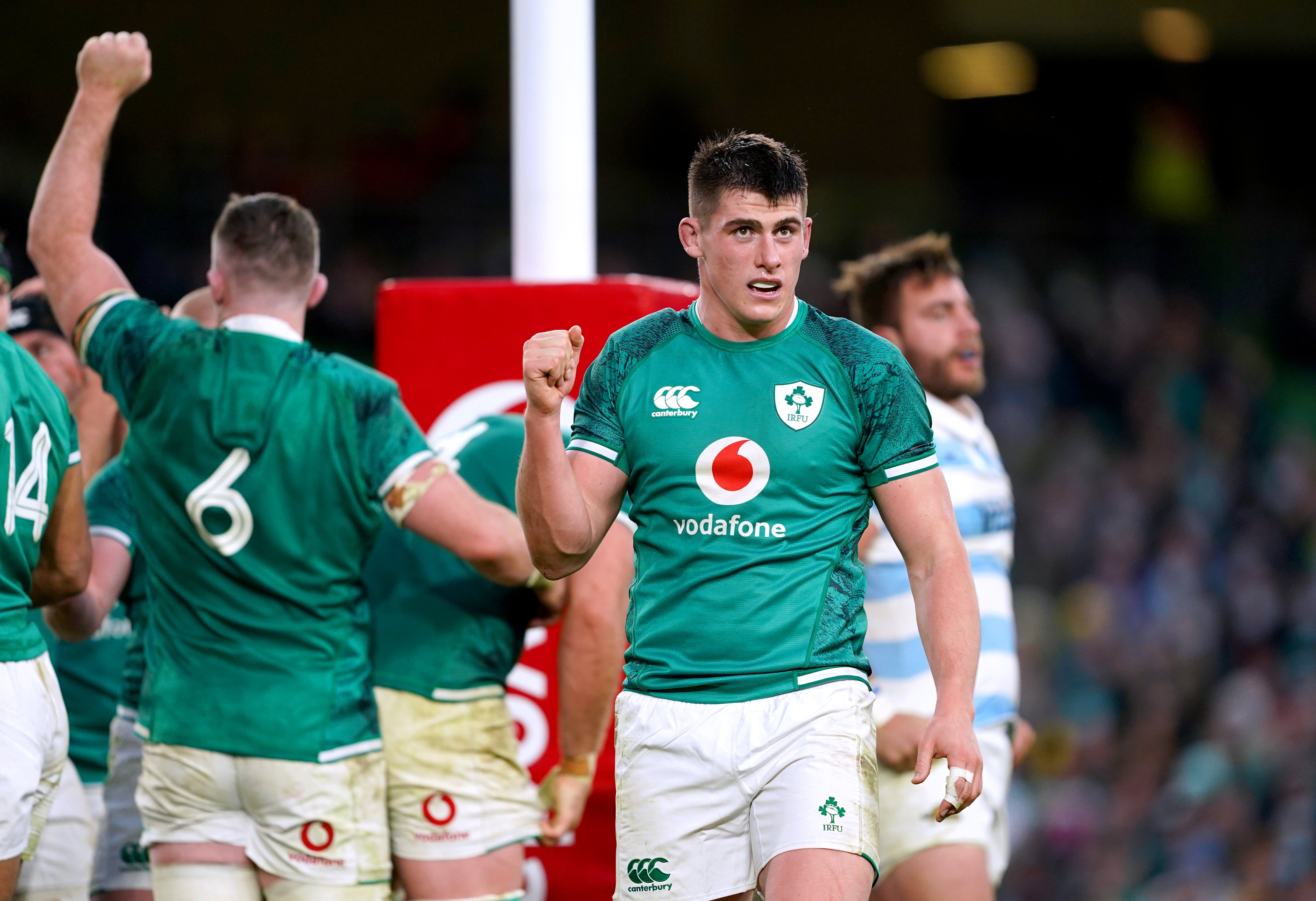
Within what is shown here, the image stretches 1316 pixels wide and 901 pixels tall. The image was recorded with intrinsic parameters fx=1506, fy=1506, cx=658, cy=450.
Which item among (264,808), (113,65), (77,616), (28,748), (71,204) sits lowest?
(264,808)

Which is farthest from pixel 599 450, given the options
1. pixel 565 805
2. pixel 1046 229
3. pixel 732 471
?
pixel 1046 229

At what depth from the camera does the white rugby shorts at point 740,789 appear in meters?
3.00

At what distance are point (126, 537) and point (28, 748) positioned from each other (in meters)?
0.97

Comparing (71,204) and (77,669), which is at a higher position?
(71,204)

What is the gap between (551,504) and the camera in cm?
304

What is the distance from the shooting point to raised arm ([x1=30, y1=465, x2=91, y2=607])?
12.1 feet

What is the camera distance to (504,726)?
4.18 metres

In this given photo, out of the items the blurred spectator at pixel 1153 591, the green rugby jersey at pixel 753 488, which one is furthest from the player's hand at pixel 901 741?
the blurred spectator at pixel 1153 591

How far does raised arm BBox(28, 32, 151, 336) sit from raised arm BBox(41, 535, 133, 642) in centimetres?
62

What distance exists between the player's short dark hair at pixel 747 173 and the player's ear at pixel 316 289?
1247 millimetres

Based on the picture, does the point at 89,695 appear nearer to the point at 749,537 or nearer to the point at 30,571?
the point at 30,571

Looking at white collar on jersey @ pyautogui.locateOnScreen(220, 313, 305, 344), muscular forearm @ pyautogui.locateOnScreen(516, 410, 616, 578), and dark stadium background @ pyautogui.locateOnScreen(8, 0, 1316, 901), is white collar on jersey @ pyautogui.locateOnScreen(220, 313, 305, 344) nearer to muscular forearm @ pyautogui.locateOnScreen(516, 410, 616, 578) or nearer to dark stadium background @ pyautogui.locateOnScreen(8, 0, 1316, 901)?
muscular forearm @ pyautogui.locateOnScreen(516, 410, 616, 578)

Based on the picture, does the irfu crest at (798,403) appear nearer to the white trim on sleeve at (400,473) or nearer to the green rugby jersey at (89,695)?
the white trim on sleeve at (400,473)

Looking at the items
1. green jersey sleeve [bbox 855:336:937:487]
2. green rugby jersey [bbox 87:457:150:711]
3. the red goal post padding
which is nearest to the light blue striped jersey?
the red goal post padding
